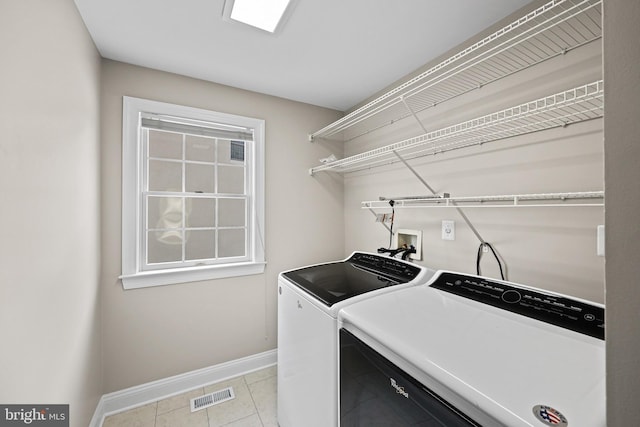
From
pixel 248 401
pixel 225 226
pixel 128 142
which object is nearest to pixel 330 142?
pixel 225 226

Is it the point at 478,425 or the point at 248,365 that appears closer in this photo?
the point at 478,425

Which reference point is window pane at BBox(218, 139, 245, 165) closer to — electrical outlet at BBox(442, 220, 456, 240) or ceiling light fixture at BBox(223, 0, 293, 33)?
ceiling light fixture at BBox(223, 0, 293, 33)

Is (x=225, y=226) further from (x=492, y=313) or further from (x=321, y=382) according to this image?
(x=492, y=313)

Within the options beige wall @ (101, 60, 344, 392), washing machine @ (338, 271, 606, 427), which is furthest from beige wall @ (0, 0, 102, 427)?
washing machine @ (338, 271, 606, 427)

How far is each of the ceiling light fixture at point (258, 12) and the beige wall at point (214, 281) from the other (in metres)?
0.84

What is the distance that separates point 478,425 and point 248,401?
1.79 m

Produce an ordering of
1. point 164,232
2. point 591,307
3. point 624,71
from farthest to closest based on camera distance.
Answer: point 164,232
point 591,307
point 624,71

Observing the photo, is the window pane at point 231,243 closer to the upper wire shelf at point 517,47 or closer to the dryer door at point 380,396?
the dryer door at point 380,396

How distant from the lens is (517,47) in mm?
1308

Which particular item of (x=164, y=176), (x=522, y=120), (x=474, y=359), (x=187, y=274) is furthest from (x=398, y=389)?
(x=164, y=176)

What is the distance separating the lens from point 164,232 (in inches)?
79.7

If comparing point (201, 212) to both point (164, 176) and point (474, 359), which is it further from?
point (474, 359)

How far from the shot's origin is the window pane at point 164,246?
6.50ft

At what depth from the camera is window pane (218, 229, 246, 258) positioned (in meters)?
2.22
